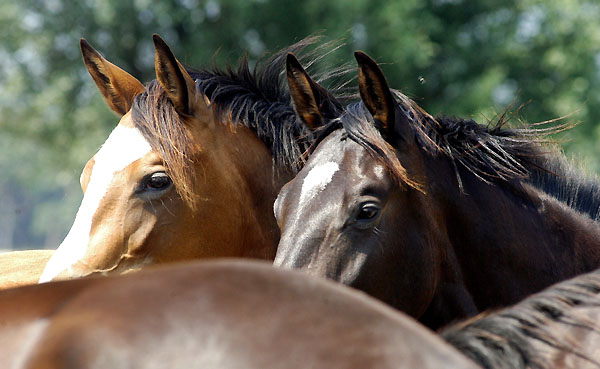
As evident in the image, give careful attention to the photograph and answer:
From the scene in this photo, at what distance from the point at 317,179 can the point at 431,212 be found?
48 centimetres

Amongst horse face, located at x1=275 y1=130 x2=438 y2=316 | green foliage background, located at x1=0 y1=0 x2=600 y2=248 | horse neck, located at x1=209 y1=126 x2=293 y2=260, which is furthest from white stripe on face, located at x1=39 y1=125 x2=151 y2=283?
green foliage background, located at x1=0 y1=0 x2=600 y2=248

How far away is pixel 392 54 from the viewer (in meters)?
10.6

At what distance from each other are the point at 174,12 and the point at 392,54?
152 inches

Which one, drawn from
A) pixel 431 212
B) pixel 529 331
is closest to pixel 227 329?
pixel 529 331

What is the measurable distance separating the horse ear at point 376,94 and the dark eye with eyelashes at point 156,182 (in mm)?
1031

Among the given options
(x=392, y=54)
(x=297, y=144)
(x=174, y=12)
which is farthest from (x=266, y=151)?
(x=174, y=12)

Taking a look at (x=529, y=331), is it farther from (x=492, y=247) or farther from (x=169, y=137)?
(x=169, y=137)

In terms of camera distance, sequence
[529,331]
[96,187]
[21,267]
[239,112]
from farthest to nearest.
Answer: [21,267] < [239,112] < [96,187] < [529,331]

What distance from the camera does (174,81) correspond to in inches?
134

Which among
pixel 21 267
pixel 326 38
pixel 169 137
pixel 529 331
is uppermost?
pixel 326 38

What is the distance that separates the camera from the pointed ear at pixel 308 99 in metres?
3.14

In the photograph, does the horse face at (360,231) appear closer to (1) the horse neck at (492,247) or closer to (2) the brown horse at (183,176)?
(1) the horse neck at (492,247)

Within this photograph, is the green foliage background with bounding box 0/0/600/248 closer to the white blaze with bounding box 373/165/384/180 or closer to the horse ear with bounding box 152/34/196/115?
the horse ear with bounding box 152/34/196/115

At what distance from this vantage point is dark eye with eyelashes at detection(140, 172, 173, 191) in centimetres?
322
